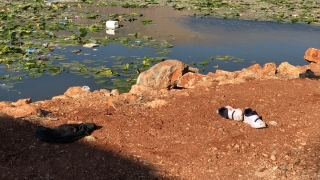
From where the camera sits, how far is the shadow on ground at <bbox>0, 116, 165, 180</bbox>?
3.61 meters

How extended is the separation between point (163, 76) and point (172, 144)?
10.6 feet

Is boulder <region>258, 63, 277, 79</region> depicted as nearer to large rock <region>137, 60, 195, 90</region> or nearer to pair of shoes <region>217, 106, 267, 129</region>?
large rock <region>137, 60, 195, 90</region>

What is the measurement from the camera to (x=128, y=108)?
5281mm

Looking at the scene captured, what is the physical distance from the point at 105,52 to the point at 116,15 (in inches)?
294

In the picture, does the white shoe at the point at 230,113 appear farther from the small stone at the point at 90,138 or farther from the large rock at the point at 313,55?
the large rock at the point at 313,55

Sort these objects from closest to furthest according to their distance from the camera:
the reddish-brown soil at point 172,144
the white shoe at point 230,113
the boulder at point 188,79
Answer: the reddish-brown soil at point 172,144 < the white shoe at point 230,113 < the boulder at point 188,79

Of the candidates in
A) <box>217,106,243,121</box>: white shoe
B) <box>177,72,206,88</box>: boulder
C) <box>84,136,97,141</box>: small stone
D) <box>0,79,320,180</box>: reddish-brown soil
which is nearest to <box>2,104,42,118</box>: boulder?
<box>0,79,320,180</box>: reddish-brown soil

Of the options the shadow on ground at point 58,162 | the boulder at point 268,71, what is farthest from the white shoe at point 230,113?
the boulder at point 268,71

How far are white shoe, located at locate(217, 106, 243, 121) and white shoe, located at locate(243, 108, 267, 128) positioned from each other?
9 centimetres

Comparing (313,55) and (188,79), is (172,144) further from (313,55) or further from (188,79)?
(313,55)

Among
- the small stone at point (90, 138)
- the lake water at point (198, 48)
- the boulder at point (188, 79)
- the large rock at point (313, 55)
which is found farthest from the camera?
the large rock at point (313, 55)

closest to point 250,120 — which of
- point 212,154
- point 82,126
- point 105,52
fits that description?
point 212,154

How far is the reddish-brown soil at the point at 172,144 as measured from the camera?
376cm

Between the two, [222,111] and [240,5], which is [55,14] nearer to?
[240,5]
